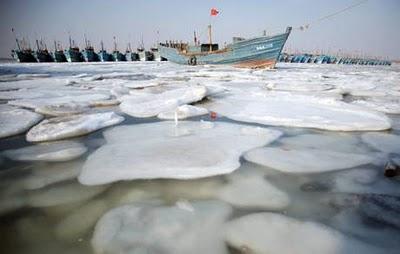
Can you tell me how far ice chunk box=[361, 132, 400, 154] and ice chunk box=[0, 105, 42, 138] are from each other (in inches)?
147

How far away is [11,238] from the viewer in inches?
55.3

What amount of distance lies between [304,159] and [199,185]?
3.21 ft

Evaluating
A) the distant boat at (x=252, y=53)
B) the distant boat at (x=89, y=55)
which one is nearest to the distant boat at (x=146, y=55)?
the distant boat at (x=89, y=55)

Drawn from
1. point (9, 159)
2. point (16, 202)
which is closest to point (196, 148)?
point (16, 202)

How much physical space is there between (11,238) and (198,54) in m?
20.9

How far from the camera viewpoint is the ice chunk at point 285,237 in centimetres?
128

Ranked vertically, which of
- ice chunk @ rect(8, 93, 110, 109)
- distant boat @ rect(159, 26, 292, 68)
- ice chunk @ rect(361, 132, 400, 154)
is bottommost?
ice chunk @ rect(361, 132, 400, 154)

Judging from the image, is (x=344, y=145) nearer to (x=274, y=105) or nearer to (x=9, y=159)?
(x=274, y=105)

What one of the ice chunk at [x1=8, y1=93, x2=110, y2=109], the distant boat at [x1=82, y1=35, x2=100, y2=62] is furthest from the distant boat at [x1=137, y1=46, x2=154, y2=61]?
the ice chunk at [x1=8, y1=93, x2=110, y2=109]

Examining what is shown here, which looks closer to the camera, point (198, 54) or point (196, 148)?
point (196, 148)

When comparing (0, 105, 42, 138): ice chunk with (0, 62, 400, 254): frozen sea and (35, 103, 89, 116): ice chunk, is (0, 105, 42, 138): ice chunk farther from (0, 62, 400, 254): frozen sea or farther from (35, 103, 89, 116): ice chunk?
(35, 103, 89, 116): ice chunk

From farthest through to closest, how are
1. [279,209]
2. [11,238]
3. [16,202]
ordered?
[16,202] → [279,209] → [11,238]

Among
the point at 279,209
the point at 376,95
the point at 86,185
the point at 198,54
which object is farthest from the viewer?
the point at 198,54

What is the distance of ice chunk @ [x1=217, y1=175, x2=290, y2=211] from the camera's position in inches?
65.8
